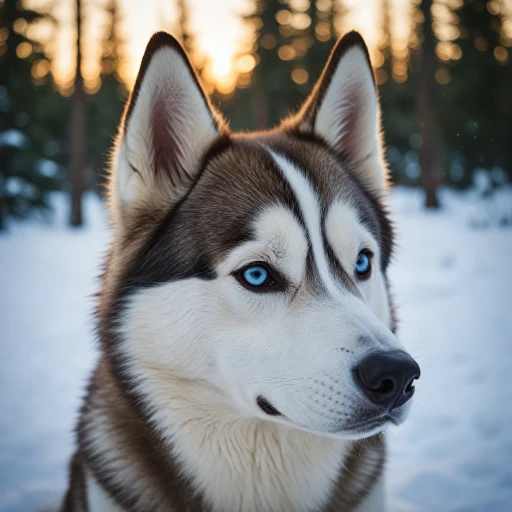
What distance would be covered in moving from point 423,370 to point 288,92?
753 inches

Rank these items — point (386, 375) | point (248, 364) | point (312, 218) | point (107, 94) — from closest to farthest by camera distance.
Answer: point (386, 375), point (248, 364), point (312, 218), point (107, 94)

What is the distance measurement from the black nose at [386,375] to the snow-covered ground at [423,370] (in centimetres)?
135

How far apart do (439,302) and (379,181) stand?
502cm

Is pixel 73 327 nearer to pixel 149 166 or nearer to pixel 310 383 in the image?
pixel 149 166

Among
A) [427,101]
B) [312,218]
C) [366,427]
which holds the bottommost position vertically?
[366,427]

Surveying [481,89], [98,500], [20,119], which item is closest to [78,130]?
[20,119]

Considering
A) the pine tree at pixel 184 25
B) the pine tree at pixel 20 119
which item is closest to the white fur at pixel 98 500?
the pine tree at pixel 20 119

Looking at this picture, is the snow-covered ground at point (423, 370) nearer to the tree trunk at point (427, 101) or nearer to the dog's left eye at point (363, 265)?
the dog's left eye at point (363, 265)

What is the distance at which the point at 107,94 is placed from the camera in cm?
3108

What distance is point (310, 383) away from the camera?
69.9 inches

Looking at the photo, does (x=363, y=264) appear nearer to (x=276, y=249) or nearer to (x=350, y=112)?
(x=276, y=249)

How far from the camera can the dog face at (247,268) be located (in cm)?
177

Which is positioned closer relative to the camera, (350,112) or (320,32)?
(350,112)

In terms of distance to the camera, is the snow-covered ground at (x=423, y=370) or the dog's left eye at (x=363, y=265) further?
the snow-covered ground at (x=423, y=370)
